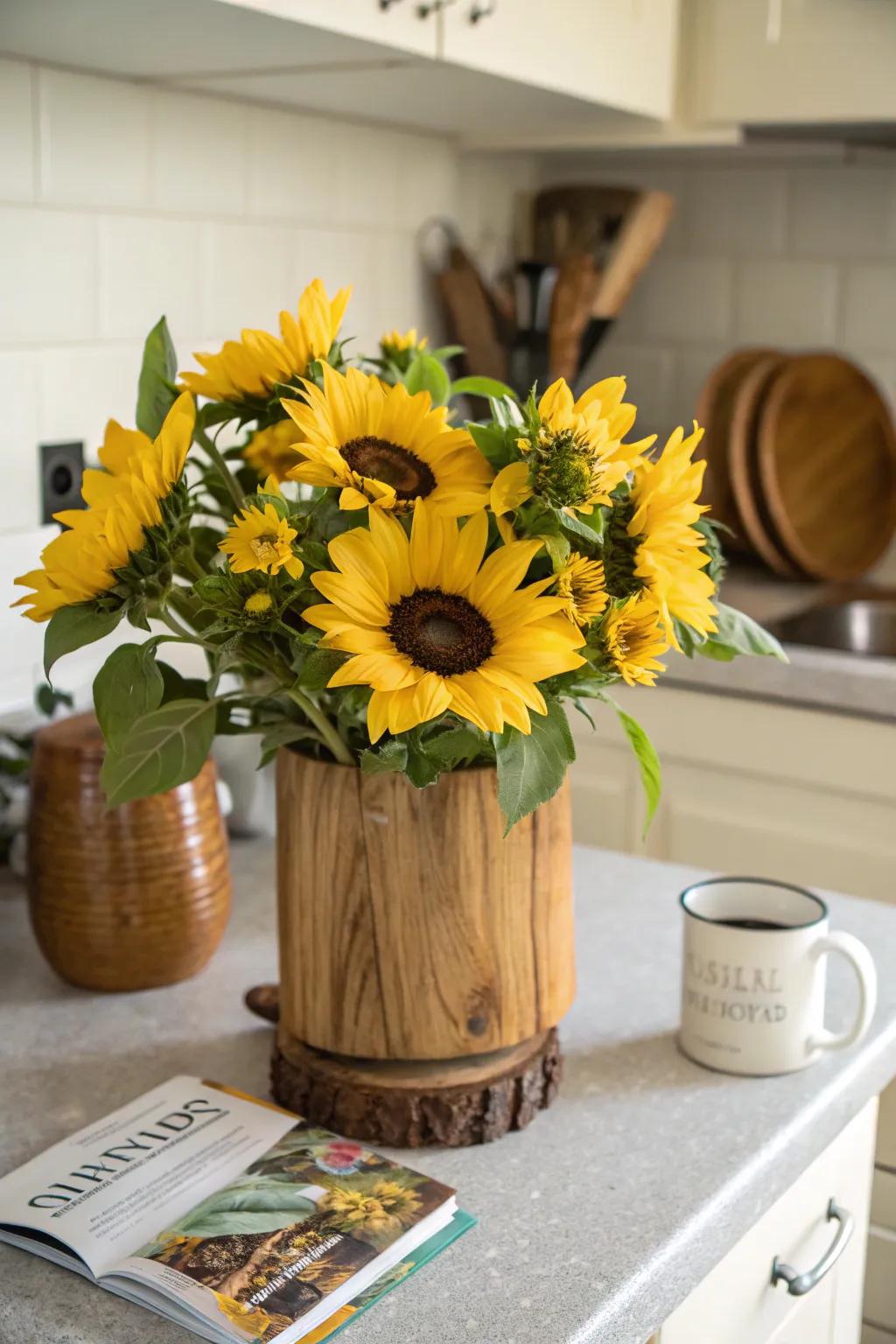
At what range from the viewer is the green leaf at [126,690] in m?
0.75

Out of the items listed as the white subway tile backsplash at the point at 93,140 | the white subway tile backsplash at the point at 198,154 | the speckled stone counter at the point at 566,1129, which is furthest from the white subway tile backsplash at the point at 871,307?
the speckled stone counter at the point at 566,1129

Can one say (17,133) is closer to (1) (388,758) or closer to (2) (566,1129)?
(1) (388,758)

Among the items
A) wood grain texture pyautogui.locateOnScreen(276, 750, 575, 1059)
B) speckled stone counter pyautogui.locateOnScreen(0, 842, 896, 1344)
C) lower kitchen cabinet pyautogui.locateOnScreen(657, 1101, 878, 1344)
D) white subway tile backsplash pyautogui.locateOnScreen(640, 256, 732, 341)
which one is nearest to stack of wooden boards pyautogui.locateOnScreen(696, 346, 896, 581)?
white subway tile backsplash pyautogui.locateOnScreen(640, 256, 732, 341)

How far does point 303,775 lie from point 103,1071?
10.4 inches

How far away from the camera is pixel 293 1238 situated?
2.39 feet

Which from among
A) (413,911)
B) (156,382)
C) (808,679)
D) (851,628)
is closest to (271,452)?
(156,382)

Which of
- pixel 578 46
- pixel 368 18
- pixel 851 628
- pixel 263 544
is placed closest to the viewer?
pixel 263 544

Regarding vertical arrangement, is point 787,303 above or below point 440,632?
above

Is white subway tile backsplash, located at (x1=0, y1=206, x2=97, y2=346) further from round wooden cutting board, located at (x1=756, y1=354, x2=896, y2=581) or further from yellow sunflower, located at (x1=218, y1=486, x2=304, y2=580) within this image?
round wooden cutting board, located at (x1=756, y1=354, x2=896, y2=581)

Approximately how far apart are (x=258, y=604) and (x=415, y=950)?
0.24 meters

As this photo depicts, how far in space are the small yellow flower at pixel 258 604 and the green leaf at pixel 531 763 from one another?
13 centimetres

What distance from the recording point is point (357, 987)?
0.84 metres

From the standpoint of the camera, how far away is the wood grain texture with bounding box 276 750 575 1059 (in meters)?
0.81

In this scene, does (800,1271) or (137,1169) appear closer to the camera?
(137,1169)
